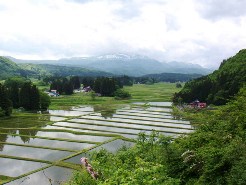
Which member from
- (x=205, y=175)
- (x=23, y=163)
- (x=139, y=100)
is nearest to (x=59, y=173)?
(x=23, y=163)

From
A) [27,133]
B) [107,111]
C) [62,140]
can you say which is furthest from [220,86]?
[27,133]

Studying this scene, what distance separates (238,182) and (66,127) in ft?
131

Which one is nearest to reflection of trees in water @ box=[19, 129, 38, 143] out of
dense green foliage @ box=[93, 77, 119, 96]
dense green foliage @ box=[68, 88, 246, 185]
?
dense green foliage @ box=[68, 88, 246, 185]

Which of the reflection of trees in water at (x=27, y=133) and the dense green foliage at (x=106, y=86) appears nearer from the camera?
the reflection of trees in water at (x=27, y=133)

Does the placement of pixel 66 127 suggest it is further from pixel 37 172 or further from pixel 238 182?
pixel 238 182

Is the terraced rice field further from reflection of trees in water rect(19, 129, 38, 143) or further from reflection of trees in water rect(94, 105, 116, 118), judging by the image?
reflection of trees in water rect(94, 105, 116, 118)

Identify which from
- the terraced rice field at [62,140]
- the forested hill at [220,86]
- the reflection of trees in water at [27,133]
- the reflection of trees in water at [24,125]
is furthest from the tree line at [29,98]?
the forested hill at [220,86]

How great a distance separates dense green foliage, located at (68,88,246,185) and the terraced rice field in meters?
6.98

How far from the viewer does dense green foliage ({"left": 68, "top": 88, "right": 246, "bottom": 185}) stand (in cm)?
955

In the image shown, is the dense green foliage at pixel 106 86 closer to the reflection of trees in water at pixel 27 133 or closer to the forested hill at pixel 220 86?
the forested hill at pixel 220 86

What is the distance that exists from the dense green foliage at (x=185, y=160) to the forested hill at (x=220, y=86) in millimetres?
57617

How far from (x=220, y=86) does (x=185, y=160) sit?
67.1 m

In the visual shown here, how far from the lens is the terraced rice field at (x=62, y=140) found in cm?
2767

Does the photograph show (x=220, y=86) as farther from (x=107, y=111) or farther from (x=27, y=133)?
(x=27, y=133)
